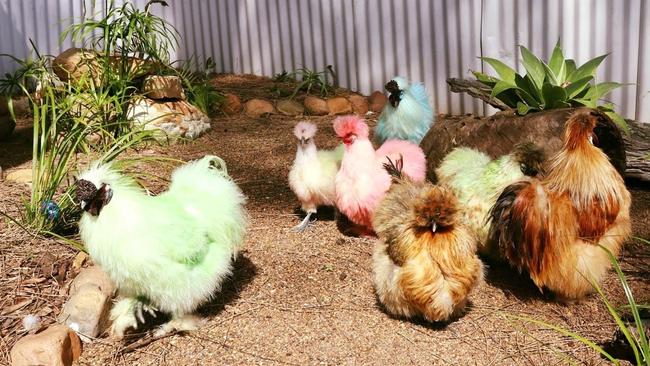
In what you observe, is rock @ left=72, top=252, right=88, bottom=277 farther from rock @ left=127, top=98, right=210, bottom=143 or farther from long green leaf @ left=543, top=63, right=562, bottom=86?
long green leaf @ left=543, top=63, right=562, bottom=86

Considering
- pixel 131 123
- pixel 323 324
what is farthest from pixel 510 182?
pixel 131 123

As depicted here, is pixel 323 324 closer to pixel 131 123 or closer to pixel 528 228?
pixel 528 228

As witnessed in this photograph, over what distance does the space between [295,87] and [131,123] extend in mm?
2895

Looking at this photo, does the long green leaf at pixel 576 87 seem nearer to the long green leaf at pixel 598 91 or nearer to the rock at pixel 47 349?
the long green leaf at pixel 598 91

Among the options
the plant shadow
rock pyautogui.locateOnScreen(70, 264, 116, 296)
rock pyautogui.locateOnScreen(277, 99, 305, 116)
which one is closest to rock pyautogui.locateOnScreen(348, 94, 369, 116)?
rock pyautogui.locateOnScreen(277, 99, 305, 116)

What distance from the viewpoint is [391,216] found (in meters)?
3.86

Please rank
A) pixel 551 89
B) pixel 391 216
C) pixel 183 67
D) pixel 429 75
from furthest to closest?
pixel 183 67 → pixel 429 75 → pixel 551 89 → pixel 391 216

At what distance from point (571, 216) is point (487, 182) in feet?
2.10

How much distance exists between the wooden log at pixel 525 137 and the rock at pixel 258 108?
3044 millimetres

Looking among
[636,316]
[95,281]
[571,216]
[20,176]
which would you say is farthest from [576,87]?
[20,176]

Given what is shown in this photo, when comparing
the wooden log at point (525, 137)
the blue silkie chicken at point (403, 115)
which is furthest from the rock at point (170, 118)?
the wooden log at point (525, 137)

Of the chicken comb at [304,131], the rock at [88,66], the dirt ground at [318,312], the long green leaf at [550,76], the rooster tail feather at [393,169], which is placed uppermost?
the rock at [88,66]

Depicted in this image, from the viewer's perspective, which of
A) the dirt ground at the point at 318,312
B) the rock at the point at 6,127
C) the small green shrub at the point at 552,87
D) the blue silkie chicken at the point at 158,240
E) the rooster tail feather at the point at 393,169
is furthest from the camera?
the rock at the point at 6,127

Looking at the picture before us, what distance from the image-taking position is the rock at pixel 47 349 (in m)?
3.49
